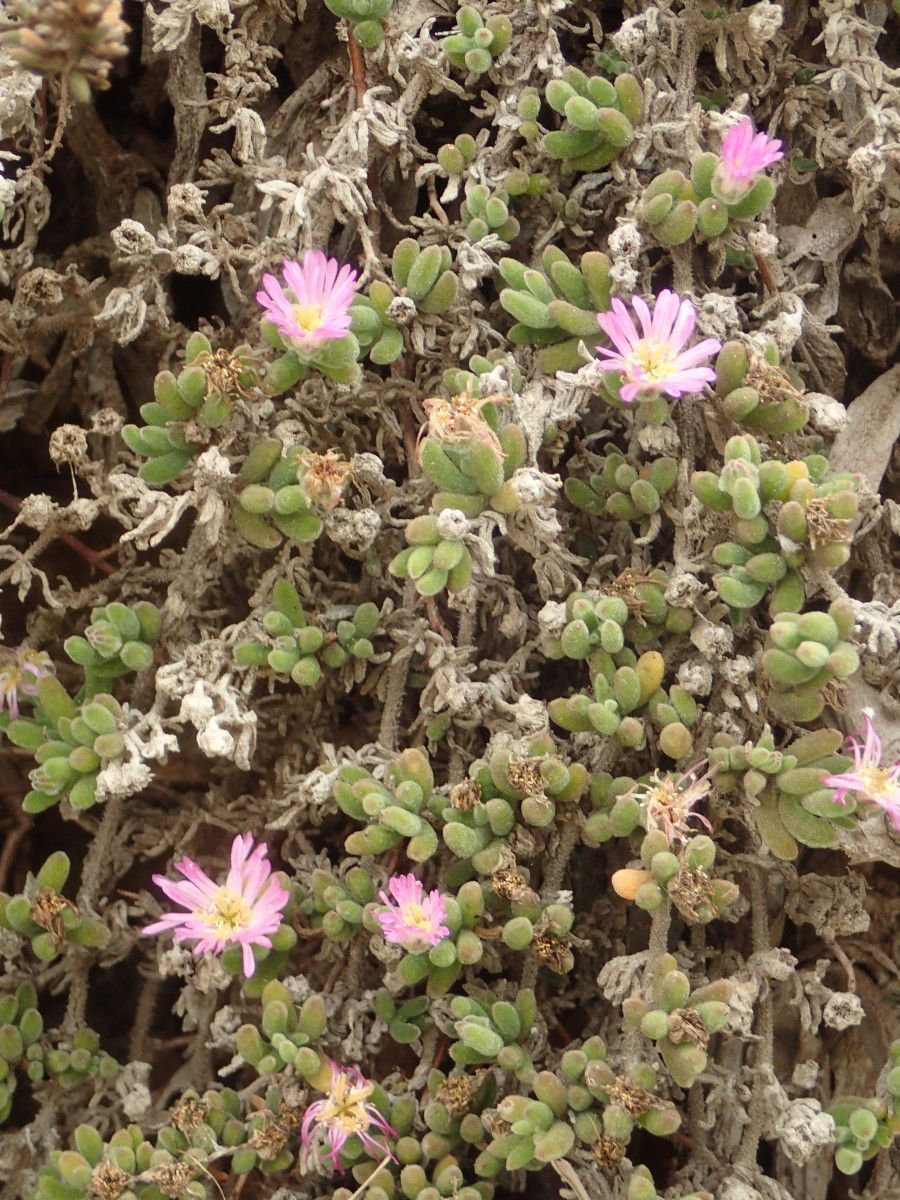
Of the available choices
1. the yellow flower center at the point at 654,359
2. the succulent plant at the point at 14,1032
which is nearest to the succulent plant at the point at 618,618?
the yellow flower center at the point at 654,359

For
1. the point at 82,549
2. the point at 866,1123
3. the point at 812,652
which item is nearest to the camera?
the point at 812,652

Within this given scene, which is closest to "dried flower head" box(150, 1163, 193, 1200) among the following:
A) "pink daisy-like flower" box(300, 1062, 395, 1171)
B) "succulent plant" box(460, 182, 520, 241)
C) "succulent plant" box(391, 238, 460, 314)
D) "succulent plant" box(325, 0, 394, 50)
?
"pink daisy-like flower" box(300, 1062, 395, 1171)

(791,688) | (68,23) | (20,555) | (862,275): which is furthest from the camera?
(862,275)

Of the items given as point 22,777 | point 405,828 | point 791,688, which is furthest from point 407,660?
point 22,777

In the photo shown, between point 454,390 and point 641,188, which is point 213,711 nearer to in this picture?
point 454,390

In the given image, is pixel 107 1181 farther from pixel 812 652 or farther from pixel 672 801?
pixel 812 652

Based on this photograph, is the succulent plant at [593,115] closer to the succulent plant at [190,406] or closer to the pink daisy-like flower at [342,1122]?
the succulent plant at [190,406]

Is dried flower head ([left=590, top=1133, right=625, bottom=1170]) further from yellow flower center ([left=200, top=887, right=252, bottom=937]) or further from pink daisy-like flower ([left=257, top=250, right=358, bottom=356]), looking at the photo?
pink daisy-like flower ([left=257, top=250, right=358, bottom=356])

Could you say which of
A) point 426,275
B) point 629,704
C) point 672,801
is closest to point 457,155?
point 426,275
